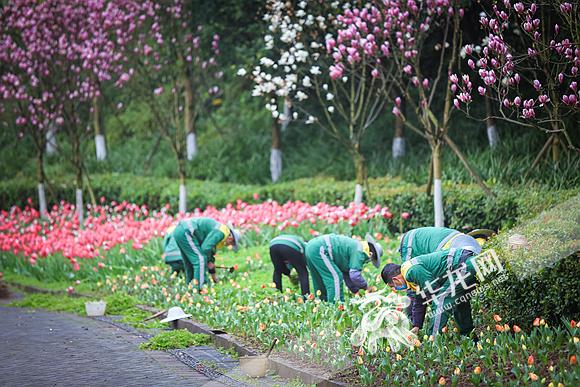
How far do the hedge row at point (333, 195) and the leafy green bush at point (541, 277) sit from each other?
2.83 metres

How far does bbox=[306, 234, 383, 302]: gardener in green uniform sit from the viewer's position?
10.2 metres

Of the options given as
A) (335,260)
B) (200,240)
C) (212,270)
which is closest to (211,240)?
(200,240)

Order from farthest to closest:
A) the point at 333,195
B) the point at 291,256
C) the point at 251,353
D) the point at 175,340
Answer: the point at 333,195 < the point at 291,256 < the point at 175,340 < the point at 251,353

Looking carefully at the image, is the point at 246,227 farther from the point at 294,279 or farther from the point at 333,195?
the point at 294,279

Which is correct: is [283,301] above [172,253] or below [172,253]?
below

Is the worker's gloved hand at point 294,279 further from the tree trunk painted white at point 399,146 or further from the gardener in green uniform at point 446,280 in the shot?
the tree trunk painted white at point 399,146

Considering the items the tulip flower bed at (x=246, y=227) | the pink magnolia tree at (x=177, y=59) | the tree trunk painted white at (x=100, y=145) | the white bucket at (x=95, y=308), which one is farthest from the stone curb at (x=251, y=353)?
the tree trunk painted white at (x=100, y=145)

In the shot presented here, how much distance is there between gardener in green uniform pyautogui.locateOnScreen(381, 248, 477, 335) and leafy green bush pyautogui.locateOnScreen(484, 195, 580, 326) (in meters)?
0.31

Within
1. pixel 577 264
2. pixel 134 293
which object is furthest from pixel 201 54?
pixel 577 264

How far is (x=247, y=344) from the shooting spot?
9070 mm

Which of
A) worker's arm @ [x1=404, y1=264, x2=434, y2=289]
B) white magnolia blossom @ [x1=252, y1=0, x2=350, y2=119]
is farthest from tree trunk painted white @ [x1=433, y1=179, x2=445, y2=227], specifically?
worker's arm @ [x1=404, y1=264, x2=434, y2=289]

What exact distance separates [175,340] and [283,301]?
1.44 meters

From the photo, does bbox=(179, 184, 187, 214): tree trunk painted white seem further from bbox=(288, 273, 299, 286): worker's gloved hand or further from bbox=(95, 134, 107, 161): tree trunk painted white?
bbox=(95, 134, 107, 161): tree trunk painted white

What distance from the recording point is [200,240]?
12.8m
